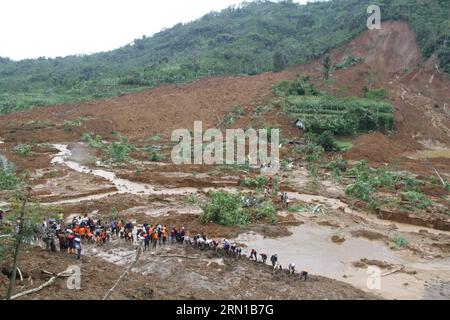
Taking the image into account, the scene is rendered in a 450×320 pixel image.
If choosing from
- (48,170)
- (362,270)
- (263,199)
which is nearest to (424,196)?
(263,199)

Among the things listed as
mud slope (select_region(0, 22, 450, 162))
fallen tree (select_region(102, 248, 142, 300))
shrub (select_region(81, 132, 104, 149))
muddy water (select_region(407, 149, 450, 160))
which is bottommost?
fallen tree (select_region(102, 248, 142, 300))

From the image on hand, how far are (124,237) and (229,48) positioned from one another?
→ 71.1 meters

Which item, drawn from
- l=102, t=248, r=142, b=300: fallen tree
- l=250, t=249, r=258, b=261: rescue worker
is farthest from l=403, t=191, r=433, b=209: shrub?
l=102, t=248, r=142, b=300: fallen tree

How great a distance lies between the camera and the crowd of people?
15203 millimetres

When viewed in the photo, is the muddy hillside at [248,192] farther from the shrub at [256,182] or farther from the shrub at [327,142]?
the shrub at [327,142]

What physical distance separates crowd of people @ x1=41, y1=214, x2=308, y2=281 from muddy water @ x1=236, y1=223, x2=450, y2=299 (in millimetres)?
1286

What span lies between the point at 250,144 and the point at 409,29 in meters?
33.5

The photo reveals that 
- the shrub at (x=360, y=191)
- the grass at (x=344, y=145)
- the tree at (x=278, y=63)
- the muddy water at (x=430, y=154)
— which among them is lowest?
the shrub at (x=360, y=191)

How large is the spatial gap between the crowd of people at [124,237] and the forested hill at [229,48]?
4104cm

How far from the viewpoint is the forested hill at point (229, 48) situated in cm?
5906

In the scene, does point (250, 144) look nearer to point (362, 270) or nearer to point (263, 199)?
point (263, 199)

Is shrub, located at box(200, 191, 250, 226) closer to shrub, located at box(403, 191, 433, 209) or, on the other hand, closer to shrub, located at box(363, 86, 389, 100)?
shrub, located at box(403, 191, 433, 209)

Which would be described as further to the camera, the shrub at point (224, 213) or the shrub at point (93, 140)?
the shrub at point (93, 140)

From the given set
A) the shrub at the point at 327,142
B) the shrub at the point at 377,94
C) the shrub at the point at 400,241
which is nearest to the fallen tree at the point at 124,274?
the shrub at the point at 400,241
